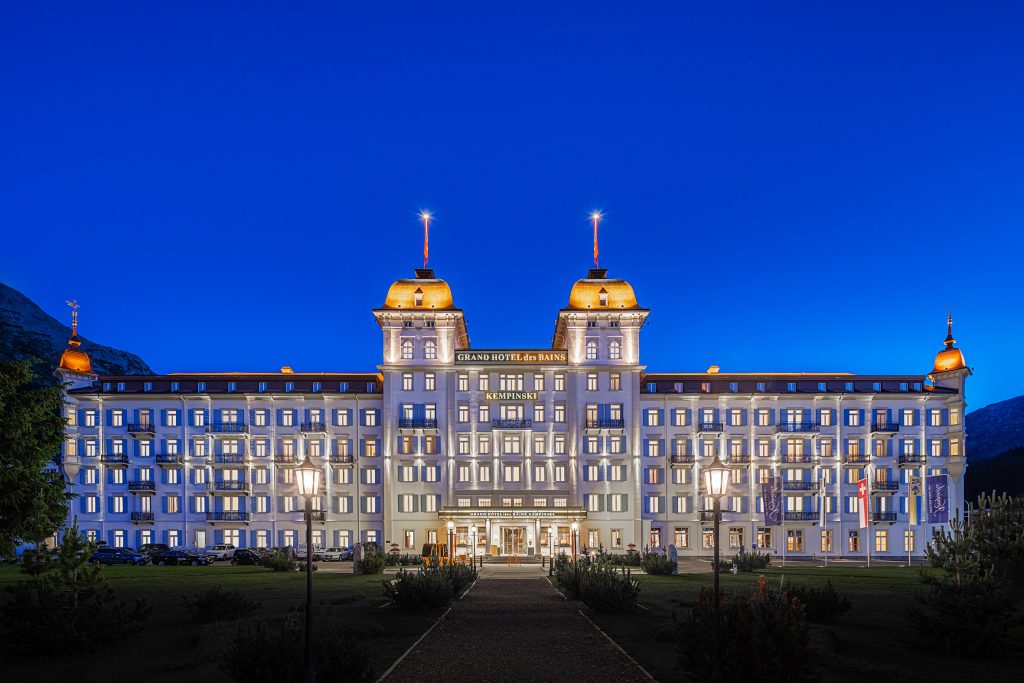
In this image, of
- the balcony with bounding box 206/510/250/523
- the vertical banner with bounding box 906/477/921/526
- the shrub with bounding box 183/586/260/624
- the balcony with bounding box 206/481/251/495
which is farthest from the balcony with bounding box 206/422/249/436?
the vertical banner with bounding box 906/477/921/526

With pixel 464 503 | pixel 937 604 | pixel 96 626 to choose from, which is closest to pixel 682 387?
pixel 464 503

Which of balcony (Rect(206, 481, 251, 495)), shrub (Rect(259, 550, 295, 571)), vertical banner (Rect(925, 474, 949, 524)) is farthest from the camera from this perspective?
balcony (Rect(206, 481, 251, 495))

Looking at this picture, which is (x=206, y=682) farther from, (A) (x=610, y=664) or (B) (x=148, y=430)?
(B) (x=148, y=430)

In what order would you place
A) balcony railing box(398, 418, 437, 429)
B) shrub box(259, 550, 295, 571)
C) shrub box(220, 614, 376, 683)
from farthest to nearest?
1. balcony railing box(398, 418, 437, 429)
2. shrub box(259, 550, 295, 571)
3. shrub box(220, 614, 376, 683)

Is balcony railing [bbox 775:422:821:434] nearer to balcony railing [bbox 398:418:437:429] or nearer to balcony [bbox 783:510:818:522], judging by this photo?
balcony [bbox 783:510:818:522]

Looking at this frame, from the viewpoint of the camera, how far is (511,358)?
77062 millimetres

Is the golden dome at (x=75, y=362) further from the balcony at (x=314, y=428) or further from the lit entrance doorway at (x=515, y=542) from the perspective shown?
the lit entrance doorway at (x=515, y=542)

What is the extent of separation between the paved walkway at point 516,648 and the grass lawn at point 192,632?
3.10ft

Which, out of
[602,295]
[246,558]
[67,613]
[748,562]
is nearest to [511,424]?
[602,295]

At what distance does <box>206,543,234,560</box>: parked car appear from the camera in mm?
71231

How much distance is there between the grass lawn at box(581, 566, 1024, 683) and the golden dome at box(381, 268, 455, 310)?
40443 mm

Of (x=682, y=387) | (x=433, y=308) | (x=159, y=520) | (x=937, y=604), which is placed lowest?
(x=159, y=520)

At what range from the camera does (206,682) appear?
19.6m

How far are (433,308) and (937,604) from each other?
57177 mm
